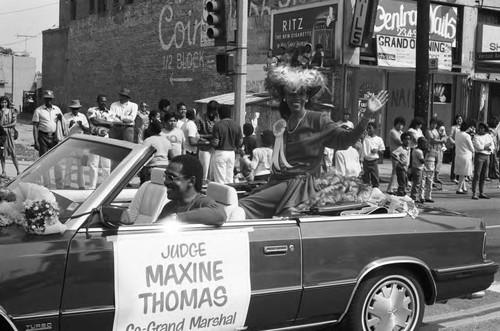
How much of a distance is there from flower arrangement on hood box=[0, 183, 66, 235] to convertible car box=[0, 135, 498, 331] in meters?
0.05

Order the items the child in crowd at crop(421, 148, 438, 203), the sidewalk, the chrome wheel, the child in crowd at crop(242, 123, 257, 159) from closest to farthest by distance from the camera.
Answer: the chrome wheel, the child in crowd at crop(242, 123, 257, 159), the child in crowd at crop(421, 148, 438, 203), the sidewalk

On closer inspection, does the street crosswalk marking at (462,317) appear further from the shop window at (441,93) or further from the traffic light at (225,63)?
the shop window at (441,93)

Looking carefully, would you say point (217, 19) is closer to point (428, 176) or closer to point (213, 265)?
point (428, 176)

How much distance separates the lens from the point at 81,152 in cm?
419

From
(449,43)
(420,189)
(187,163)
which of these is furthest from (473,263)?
(449,43)

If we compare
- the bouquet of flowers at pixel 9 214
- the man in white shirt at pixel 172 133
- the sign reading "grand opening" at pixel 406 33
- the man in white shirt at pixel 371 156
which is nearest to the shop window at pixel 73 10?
the sign reading "grand opening" at pixel 406 33

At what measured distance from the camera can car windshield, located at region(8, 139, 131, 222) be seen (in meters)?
3.95

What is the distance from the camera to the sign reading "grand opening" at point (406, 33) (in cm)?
2002

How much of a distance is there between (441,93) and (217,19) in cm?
1149

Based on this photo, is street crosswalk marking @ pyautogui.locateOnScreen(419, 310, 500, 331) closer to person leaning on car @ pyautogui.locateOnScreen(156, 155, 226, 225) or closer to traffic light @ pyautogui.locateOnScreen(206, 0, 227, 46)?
person leaning on car @ pyautogui.locateOnScreen(156, 155, 226, 225)

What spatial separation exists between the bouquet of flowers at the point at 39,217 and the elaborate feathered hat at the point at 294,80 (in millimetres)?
2580

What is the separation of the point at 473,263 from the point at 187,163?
233 cm

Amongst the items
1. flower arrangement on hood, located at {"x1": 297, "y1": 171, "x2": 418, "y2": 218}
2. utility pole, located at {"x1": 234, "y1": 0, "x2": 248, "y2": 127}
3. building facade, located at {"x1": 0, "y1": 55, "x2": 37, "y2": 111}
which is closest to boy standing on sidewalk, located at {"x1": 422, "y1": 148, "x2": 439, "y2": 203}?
utility pole, located at {"x1": 234, "y1": 0, "x2": 248, "y2": 127}

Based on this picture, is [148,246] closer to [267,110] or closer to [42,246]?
[42,246]
